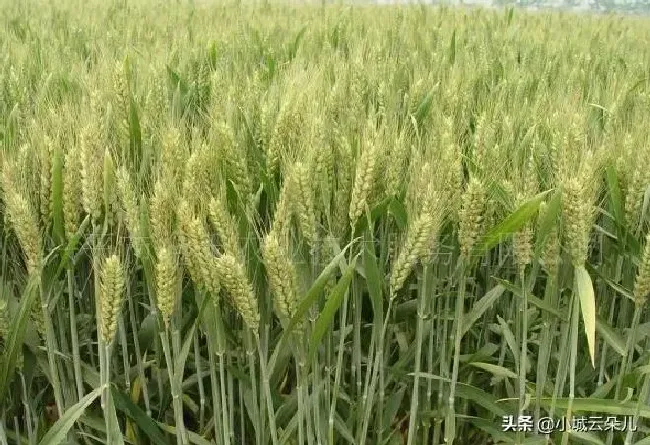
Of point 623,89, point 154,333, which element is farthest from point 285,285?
point 623,89

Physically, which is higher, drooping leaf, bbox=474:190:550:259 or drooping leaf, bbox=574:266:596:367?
drooping leaf, bbox=474:190:550:259

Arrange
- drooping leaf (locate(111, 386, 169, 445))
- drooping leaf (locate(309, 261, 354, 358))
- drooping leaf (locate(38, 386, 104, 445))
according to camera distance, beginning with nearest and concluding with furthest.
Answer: drooping leaf (locate(309, 261, 354, 358)) → drooping leaf (locate(38, 386, 104, 445)) → drooping leaf (locate(111, 386, 169, 445))

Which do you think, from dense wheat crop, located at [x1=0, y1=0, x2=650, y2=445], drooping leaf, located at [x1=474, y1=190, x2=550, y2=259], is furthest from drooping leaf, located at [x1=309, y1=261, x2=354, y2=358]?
drooping leaf, located at [x1=474, y1=190, x2=550, y2=259]

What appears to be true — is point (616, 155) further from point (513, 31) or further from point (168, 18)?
point (168, 18)

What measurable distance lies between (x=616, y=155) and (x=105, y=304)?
0.93m

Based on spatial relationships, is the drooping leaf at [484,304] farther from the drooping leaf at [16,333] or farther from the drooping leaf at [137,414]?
the drooping leaf at [16,333]

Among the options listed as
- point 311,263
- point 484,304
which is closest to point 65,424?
point 311,263

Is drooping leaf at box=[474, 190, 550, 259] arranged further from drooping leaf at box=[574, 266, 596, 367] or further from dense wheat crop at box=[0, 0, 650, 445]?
drooping leaf at box=[574, 266, 596, 367]

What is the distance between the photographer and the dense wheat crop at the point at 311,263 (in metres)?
0.97

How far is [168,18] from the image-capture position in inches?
154

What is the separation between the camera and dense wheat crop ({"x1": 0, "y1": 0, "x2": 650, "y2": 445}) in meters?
0.97

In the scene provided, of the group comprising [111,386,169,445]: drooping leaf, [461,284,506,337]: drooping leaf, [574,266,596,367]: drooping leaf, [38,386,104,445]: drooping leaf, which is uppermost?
[574,266,596,367]: drooping leaf

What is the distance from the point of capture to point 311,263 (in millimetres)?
1086

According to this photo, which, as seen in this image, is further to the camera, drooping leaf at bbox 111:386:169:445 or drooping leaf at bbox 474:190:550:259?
drooping leaf at bbox 111:386:169:445
